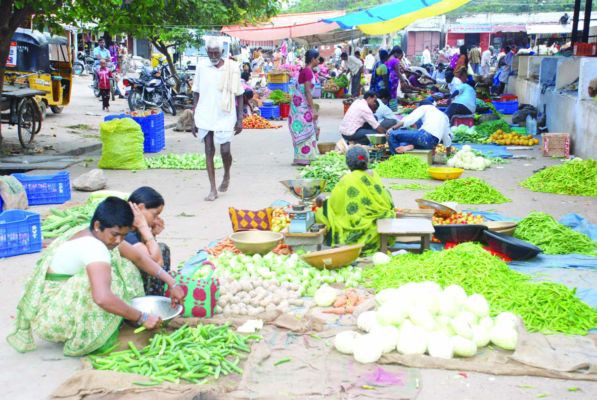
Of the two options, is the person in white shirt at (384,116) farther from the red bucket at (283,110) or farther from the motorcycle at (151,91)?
the motorcycle at (151,91)

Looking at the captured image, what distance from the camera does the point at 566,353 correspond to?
4.13 meters

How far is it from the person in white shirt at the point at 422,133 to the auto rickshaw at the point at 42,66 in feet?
25.4

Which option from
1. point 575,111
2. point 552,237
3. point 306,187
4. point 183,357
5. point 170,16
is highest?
point 170,16

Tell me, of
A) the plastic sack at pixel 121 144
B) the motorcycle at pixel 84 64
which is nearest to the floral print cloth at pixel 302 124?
the plastic sack at pixel 121 144

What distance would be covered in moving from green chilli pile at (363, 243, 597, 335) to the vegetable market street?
2.51 ft

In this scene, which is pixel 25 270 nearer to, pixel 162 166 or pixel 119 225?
pixel 119 225

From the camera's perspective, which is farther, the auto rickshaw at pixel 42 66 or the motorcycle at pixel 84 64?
the motorcycle at pixel 84 64

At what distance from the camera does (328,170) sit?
10.1 m

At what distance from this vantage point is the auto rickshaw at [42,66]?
50.3 feet

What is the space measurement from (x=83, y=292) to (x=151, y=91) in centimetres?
1555

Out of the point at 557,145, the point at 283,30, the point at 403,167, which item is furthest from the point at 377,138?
the point at 283,30

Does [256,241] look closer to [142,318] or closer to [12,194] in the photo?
[142,318]

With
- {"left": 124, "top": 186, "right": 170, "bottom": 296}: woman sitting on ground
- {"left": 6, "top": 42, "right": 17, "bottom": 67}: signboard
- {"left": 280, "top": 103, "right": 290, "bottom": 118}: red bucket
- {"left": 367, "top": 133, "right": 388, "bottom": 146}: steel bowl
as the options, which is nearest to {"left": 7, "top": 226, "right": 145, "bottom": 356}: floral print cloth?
{"left": 124, "top": 186, "right": 170, "bottom": 296}: woman sitting on ground

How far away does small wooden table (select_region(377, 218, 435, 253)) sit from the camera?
19.1 ft
